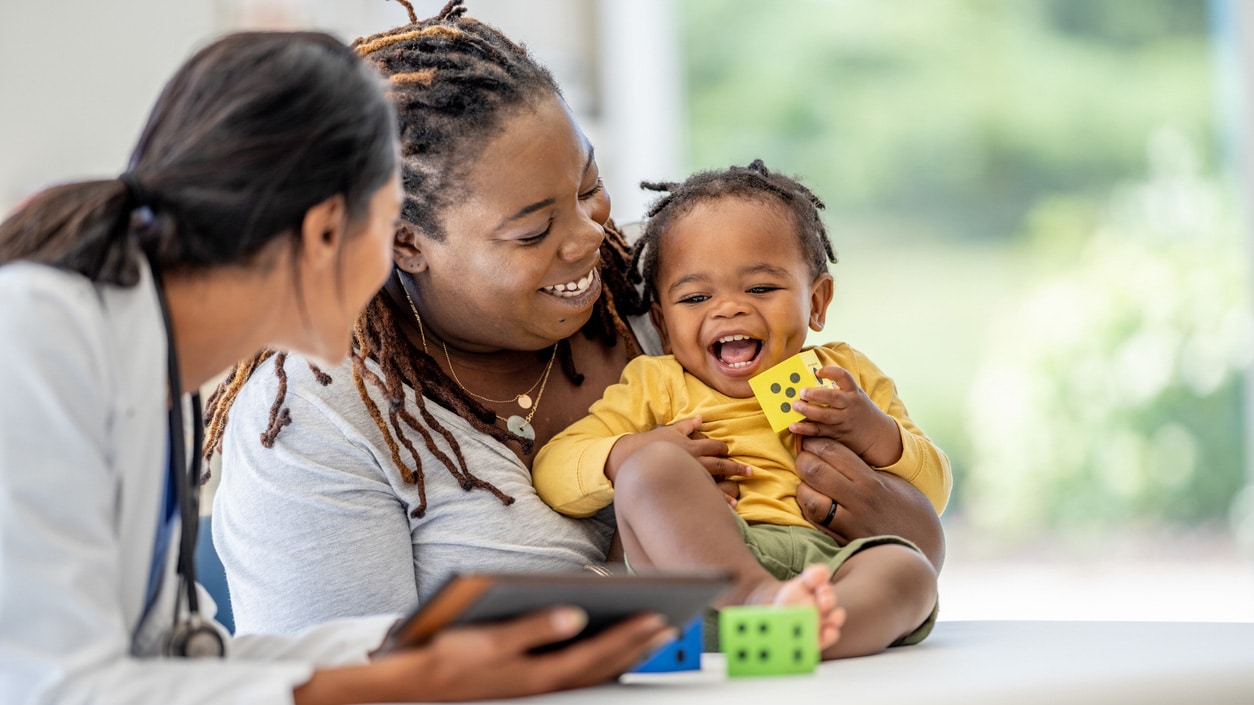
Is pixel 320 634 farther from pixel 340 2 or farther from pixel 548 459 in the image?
pixel 340 2

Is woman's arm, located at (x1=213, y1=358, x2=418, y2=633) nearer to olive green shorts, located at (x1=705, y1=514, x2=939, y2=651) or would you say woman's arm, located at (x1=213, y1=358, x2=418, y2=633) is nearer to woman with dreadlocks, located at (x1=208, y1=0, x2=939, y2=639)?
woman with dreadlocks, located at (x1=208, y1=0, x2=939, y2=639)

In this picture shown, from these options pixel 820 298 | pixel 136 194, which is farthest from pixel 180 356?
pixel 820 298

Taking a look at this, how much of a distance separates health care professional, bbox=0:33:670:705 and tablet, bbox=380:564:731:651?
0.6 inches

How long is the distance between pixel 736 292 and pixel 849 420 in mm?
248

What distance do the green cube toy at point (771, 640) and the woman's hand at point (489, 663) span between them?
0.14 metres

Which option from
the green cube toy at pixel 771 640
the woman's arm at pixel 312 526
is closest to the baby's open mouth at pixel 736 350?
the woman's arm at pixel 312 526

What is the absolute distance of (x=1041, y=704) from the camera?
121cm

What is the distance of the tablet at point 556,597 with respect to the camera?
3.44ft

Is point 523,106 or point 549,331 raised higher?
point 523,106

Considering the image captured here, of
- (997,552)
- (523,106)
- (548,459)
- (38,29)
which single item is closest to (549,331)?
(548,459)

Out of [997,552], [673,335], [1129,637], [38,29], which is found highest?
[38,29]

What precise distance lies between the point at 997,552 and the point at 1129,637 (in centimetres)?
417

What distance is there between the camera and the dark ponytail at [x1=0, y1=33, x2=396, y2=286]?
1.17m

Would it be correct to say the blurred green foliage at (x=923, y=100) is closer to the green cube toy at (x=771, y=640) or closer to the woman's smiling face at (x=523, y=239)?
the woman's smiling face at (x=523, y=239)
